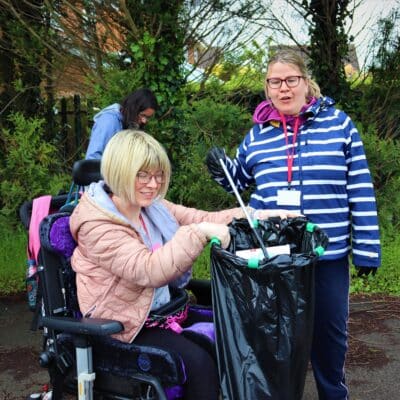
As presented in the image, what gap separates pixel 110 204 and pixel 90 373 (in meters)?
0.69

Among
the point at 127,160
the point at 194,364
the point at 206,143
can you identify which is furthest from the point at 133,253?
the point at 206,143

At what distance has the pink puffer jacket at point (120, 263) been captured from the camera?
2.11 meters

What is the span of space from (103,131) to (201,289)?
1887mm

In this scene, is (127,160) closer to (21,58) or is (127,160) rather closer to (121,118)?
(121,118)

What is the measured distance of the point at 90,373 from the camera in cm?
223

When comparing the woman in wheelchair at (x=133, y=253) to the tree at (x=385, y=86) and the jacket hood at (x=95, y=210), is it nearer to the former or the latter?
the jacket hood at (x=95, y=210)

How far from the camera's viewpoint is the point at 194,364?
2.22 metres

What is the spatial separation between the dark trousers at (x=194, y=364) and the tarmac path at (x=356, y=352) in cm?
133

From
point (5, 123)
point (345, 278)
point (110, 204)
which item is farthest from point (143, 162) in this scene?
point (5, 123)

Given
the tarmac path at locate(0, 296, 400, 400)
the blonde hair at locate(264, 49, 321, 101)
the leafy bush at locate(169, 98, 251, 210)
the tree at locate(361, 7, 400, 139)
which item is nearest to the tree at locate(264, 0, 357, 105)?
the tree at locate(361, 7, 400, 139)

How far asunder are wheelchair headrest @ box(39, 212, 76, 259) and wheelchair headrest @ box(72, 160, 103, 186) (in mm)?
196

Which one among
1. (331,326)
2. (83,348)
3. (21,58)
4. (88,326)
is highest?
(21,58)

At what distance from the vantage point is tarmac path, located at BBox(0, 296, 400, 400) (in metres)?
3.46

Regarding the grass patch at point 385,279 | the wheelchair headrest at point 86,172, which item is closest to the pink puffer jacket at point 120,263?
the wheelchair headrest at point 86,172
